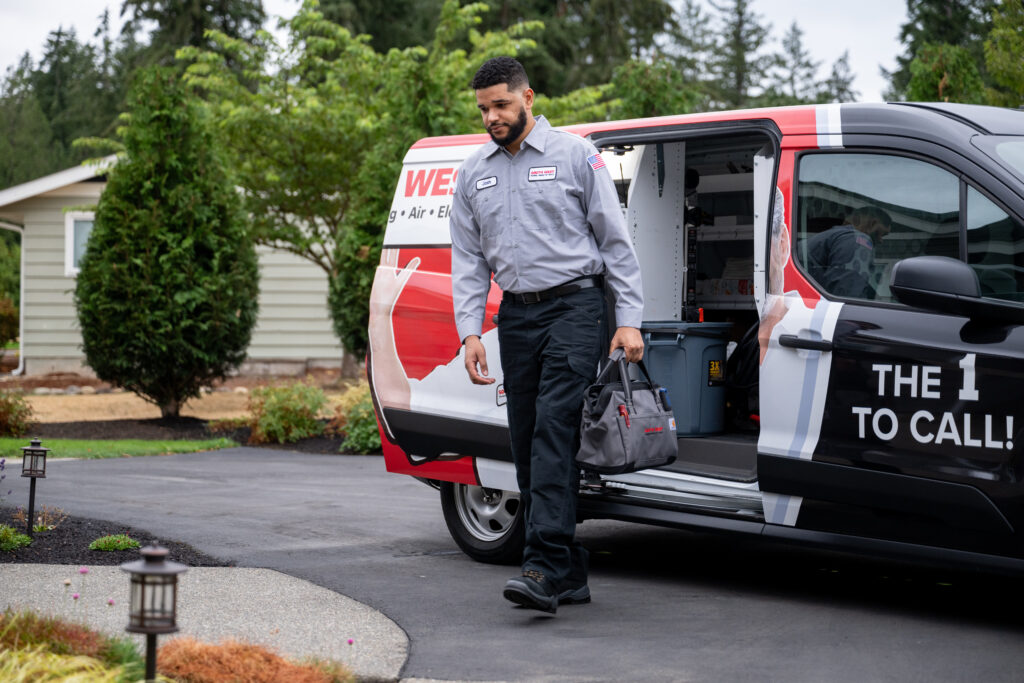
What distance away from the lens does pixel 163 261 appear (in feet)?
45.6

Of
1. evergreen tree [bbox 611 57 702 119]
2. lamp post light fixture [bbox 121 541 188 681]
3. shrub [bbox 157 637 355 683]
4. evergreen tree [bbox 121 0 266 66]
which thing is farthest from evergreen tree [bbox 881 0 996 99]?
lamp post light fixture [bbox 121 541 188 681]

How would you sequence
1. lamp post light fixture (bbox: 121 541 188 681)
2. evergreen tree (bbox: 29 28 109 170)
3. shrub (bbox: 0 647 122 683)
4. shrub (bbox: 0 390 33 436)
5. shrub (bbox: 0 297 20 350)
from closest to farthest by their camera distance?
lamp post light fixture (bbox: 121 541 188 681), shrub (bbox: 0 647 122 683), shrub (bbox: 0 390 33 436), shrub (bbox: 0 297 20 350), evergreen tree (bbox: 29 28 109 170)

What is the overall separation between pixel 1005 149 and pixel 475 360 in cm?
232

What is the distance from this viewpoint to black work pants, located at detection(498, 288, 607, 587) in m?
5.12

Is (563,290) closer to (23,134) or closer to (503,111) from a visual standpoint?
(503,111)

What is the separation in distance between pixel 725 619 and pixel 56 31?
63.8m

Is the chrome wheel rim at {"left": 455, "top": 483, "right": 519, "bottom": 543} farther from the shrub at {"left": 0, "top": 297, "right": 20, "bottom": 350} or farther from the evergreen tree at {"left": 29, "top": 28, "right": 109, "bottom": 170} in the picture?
the evergreen tree at {"left": 29, "top": 28, "right": 109, "bottom": 170}

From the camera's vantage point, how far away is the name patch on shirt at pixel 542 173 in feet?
17.1

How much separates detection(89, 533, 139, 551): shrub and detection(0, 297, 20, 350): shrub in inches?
873

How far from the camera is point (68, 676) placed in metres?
3.58

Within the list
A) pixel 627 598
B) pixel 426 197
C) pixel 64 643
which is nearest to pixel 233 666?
pixel 64 643

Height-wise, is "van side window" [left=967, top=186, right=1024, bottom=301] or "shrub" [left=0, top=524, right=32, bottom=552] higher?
"van side window" [left=967, top=186, right=1024, bottom=301]

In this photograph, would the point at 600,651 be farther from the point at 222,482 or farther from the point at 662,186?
the point at 222,482

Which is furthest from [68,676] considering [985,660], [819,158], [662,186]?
[662,186]
